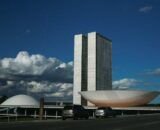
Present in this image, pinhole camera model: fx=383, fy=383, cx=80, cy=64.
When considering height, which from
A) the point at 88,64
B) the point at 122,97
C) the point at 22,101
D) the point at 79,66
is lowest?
the point at 22,101

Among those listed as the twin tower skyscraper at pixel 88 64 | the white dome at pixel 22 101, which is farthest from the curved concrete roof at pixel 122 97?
the twin tower skyscraper at pixel 88 64

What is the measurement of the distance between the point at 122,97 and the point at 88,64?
1922 inches

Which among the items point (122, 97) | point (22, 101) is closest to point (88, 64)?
point (22, 101)

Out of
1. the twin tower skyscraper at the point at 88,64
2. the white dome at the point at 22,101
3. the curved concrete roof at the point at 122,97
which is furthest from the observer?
the twin tower skyscraper at the point at 88,64

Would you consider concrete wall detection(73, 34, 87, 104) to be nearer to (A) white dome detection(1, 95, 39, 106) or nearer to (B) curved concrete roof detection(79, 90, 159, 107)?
(A) white dome detection(1, 95, 39, 106)

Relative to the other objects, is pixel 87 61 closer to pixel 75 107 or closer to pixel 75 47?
pixel 75 47

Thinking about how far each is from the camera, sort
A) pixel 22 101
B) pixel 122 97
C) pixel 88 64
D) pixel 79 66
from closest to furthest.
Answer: pixel 122 97 < pixel 22 101 < pixel 79 66 < pixel 88 64

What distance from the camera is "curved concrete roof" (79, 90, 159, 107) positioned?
477 ft

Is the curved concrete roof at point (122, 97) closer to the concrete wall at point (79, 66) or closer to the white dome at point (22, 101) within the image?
the white dome at point (22, 101)

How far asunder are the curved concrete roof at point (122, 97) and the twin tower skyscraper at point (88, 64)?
39.0 metres

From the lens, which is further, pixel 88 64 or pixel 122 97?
pixel 88 64

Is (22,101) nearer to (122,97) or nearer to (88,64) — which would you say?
(88,64)

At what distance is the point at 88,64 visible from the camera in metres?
191

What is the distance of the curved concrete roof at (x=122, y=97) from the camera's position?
14538 cm
